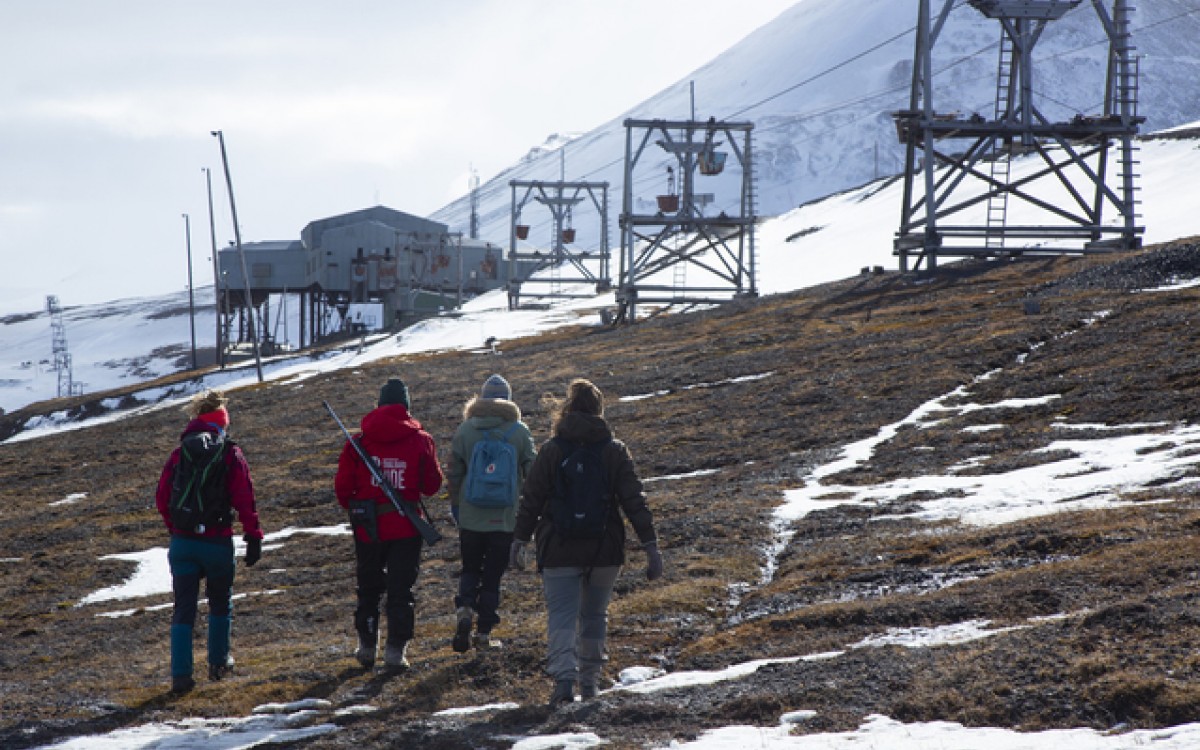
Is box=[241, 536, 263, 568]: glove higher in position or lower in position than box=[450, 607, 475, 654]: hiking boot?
higher

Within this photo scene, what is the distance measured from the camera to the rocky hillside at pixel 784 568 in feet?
27.4

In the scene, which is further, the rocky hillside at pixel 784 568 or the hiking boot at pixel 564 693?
the hiking boot at pixel 564 693

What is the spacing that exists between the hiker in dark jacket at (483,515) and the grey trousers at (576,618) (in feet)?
4.30

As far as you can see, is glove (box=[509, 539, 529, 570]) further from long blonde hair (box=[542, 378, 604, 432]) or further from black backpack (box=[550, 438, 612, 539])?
long blonde hair (box=[542, 378, 604, 432])

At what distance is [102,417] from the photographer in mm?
56188

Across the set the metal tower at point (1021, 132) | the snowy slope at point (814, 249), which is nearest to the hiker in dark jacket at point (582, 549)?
the metal tower at point (1021, 132)

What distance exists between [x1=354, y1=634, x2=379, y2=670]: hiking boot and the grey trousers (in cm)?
196

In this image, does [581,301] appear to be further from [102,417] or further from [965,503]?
[965,503]

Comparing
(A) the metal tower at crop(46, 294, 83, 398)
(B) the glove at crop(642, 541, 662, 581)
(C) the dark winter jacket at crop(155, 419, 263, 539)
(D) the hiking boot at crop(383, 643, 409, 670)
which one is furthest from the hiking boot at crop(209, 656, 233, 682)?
(A) the metal tower at crop(46, 294, 83, 398)

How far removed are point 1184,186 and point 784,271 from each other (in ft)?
66.6

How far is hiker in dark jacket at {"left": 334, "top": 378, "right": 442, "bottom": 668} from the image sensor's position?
33.9 ft

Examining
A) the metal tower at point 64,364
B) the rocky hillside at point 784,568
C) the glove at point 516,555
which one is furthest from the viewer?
the metal tower at point 64,364

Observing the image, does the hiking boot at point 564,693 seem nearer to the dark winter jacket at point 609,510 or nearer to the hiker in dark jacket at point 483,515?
the dark winter jacket at point 609,510

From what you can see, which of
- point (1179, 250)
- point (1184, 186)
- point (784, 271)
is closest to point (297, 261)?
point (784, 271)
